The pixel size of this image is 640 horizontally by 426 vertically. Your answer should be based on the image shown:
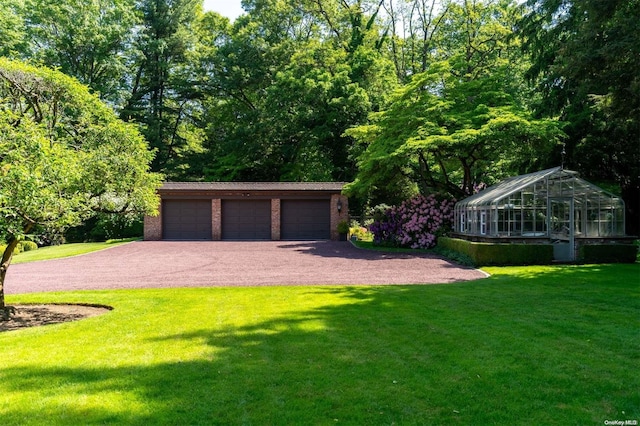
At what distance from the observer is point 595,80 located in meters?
14.3

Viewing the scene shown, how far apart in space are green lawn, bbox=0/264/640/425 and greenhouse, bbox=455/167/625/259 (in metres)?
8.28

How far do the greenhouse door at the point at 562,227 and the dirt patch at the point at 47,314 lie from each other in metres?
15.2

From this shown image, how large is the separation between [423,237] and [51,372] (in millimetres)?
18875

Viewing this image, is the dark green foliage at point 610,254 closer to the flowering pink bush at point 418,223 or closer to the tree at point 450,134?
the tree at point 450,134

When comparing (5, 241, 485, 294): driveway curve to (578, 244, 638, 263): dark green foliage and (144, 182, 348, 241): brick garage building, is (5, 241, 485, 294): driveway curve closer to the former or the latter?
(578, 244, 638, 263): dark green foliage

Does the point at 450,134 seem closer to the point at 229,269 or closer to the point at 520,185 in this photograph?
the point at 520,185

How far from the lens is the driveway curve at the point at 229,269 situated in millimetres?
12352

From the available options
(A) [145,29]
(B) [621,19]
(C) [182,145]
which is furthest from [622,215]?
(A) [145,29]

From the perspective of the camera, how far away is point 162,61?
39469 mm

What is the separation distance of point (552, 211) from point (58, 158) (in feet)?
55.9

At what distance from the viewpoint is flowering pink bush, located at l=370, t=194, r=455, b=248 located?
73.0 ft

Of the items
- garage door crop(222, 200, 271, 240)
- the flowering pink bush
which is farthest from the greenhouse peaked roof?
garage door crop(222, 200, 271, 240)

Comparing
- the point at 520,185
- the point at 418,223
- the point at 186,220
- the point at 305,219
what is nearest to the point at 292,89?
the point at 305,219

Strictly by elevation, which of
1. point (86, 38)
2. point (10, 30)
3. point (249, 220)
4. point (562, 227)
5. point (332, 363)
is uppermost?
point (86, 38)
